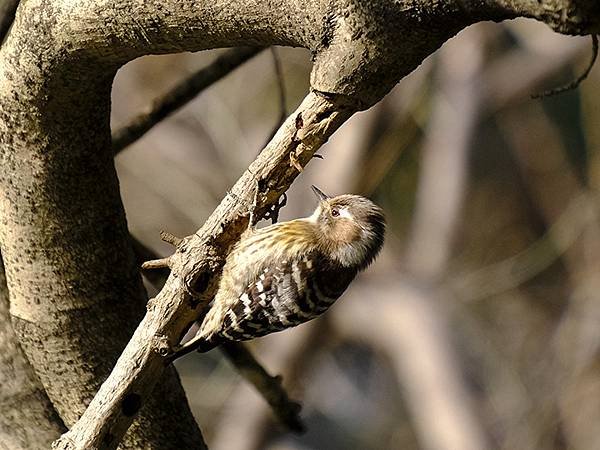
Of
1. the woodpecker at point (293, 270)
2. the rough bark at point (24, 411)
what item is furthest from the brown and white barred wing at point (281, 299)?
the rough bark at point (24, 411)

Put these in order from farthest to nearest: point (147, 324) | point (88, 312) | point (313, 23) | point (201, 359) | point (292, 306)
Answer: point (201, 359), point (292, 306), point (88, 312), point (147, 324), point (313, 23)

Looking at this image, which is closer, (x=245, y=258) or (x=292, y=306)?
(x=245, y=258)

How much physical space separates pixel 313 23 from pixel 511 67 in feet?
20.5

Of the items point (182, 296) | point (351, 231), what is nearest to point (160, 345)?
point (182, 296)

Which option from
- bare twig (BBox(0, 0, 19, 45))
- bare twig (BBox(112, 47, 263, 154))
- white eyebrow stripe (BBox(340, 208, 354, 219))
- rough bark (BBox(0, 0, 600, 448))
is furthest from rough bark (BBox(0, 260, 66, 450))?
white eyebrow stripe (BBox(340, 208, 354, 219))

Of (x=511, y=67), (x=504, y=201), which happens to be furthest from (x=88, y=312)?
(x=504, y=201)

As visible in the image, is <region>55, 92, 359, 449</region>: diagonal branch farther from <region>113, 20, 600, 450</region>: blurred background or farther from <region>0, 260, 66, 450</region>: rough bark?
<region>113, 20, 600, 450</region>: blurred background

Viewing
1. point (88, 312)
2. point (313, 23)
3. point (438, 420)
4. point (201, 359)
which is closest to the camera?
point (313, 23)

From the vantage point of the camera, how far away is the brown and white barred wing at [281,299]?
371 cm

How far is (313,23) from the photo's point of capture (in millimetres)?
2098

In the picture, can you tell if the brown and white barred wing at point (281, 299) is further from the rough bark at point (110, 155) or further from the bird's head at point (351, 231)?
the rough bark at point (110, 155)

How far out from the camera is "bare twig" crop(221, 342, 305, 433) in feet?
12.0

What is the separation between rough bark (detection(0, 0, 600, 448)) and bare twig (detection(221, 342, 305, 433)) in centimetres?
68

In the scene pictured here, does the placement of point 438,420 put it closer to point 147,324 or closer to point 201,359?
point 147,324
